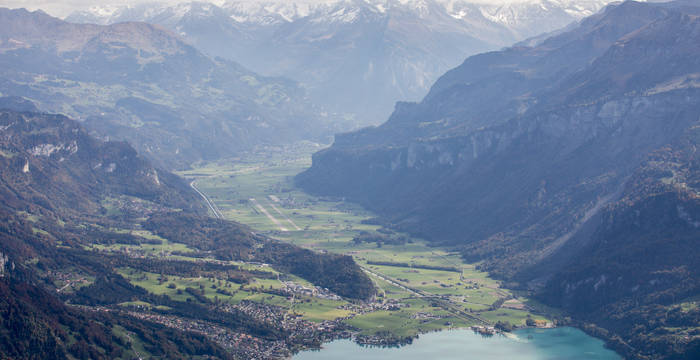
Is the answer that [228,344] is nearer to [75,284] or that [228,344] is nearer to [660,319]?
[75,284]

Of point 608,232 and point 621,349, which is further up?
point 608,232

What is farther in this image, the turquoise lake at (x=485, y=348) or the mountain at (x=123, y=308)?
the turquoise lake at (x=485, y=348)

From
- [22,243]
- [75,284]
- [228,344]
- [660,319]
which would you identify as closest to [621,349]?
[660,319]

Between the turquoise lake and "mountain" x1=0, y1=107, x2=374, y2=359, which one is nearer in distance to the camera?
"mountain" x1=0, y1=107, x2=374, y2=359

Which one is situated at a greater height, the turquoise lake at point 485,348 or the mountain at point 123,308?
the mountain at point 123,308

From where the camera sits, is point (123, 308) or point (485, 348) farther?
point (123, 308)

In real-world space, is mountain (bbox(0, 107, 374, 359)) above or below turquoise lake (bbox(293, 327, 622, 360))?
above

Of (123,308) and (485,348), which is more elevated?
(123,308)

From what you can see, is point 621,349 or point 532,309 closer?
point 621,349
